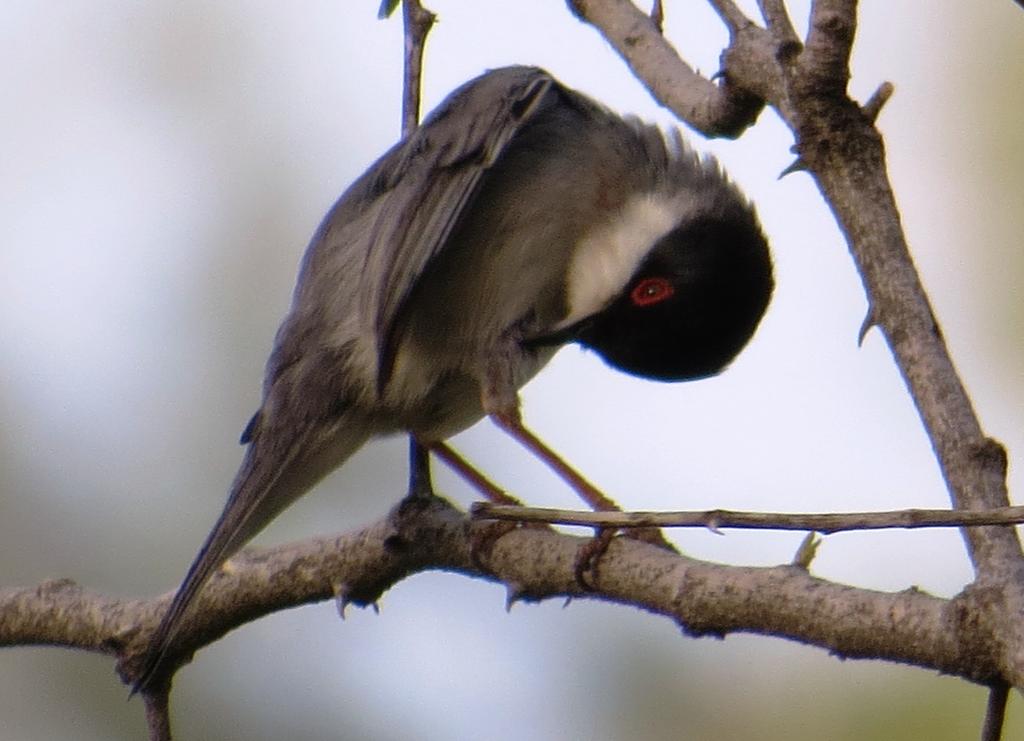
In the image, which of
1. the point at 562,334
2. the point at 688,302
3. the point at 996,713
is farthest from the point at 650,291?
the point at 996,713

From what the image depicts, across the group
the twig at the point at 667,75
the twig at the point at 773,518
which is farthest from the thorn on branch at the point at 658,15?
the twig at the point at 773,518

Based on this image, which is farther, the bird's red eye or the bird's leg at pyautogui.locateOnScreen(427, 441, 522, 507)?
the bird's leg at pyautogui.locateOnScreen(427, 441, 522, 507)

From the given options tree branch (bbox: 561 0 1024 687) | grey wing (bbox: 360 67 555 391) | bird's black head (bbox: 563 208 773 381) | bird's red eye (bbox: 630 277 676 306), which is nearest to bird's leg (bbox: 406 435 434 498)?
grey wing (bbox: 360 67 555 391)

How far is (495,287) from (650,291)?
46 centimetres

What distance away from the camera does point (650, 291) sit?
4383mm

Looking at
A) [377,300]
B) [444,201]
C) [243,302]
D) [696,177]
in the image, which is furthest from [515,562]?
[243,302]

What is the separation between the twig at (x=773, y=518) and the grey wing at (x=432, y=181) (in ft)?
6.27

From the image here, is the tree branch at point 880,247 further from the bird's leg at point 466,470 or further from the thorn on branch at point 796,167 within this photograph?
the bird's leg at point 466,470

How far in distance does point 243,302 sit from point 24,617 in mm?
4482

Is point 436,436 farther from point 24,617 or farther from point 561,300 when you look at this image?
point 24,617

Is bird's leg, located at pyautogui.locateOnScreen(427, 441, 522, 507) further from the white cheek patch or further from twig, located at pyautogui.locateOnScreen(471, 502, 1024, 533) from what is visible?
twig, located at pyautogui.locateOnScreen(471, 502, 1024, 533)

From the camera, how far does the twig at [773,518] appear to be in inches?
82.1

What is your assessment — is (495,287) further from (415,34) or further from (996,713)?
(996,713)

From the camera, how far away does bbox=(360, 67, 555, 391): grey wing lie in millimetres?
4199
